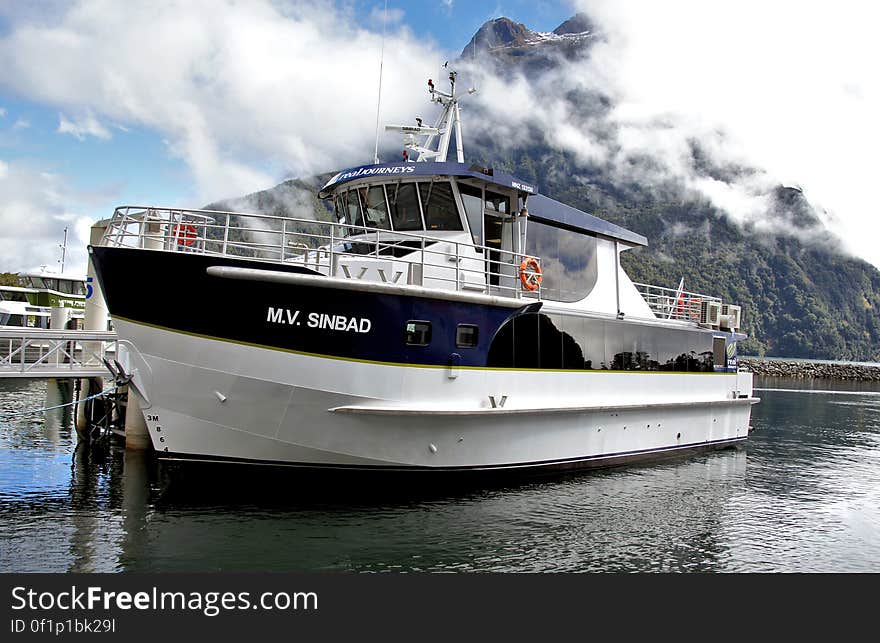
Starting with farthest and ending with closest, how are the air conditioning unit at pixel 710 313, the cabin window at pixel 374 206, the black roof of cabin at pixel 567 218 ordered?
the air conditioning unit at pixel 710 313 → the black roof of cabin at pixel 567 218 → the cabin window at pixel 374 206

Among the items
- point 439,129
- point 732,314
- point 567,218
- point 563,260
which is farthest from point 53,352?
point 732,314

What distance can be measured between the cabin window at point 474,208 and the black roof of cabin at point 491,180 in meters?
0.27

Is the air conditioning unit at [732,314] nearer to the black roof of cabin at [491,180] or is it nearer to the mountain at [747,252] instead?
the black roof of cabin at [491,180]

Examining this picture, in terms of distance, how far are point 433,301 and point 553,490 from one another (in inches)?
147

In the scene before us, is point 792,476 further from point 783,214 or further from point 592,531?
point 783,214

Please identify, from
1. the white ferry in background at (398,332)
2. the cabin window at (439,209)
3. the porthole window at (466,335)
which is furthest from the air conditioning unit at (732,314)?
the porthole window at (466,335)

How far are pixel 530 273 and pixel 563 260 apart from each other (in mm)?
1818

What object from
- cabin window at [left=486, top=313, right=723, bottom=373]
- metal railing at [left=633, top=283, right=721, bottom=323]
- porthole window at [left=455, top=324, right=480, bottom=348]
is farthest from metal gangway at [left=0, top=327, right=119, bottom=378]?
metal railing at [left=633, top=283, right=721, bottom=323]

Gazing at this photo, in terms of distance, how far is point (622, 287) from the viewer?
14031 mm

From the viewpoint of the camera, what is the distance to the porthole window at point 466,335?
392 inches

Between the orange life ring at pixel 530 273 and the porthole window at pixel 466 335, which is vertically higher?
the orange life ring at pixel 530 273

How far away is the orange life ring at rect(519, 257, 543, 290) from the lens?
35.5 ft

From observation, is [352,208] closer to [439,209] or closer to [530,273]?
[439,209]

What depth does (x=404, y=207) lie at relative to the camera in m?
11.4
